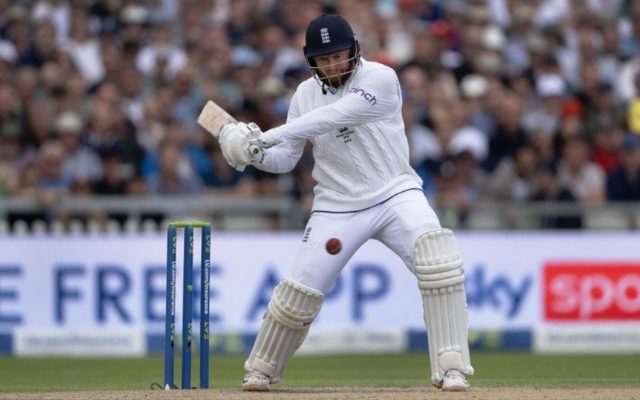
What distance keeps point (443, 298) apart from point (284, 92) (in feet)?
24.1

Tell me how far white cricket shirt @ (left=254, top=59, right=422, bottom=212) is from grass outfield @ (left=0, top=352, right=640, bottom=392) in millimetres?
1516

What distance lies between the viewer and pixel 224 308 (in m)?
13.9

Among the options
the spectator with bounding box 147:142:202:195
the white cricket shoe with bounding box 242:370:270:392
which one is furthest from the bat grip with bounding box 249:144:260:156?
the spectator with bounding box 147:142:202:195

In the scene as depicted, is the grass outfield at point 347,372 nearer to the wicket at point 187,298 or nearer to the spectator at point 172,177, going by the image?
the wicket at point 187,298

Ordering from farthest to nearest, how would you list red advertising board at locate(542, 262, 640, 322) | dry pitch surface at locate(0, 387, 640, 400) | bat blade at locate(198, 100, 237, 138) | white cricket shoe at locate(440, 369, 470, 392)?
red advertising board at locate(542, 262, 640, 322) < bat blade at locate(198, 100, 237, 138) < white cricket shoe at locate(440, 369, 470, 392) < dry pitch surface at locate(0, 387, 640, 400)

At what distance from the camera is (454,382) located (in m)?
8.08

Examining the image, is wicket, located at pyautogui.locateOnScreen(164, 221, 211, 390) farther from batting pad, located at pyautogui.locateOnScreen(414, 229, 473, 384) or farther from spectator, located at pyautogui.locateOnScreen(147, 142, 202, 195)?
spectator, located at pyautogui.locateOnScreen(147, 142, 202, 195)

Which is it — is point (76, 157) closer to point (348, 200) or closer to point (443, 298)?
point (348, 200)

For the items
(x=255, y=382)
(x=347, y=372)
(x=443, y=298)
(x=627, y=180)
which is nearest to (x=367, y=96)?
(x=443, y=298)

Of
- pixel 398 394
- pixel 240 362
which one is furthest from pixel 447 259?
pixel 240 362

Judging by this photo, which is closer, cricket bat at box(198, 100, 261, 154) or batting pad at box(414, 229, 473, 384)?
batting pad at box(414, 229, 473, 384)

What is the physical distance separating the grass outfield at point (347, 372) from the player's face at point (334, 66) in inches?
84.5

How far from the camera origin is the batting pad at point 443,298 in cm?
815

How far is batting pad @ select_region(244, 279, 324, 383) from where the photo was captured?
8.37 metres
